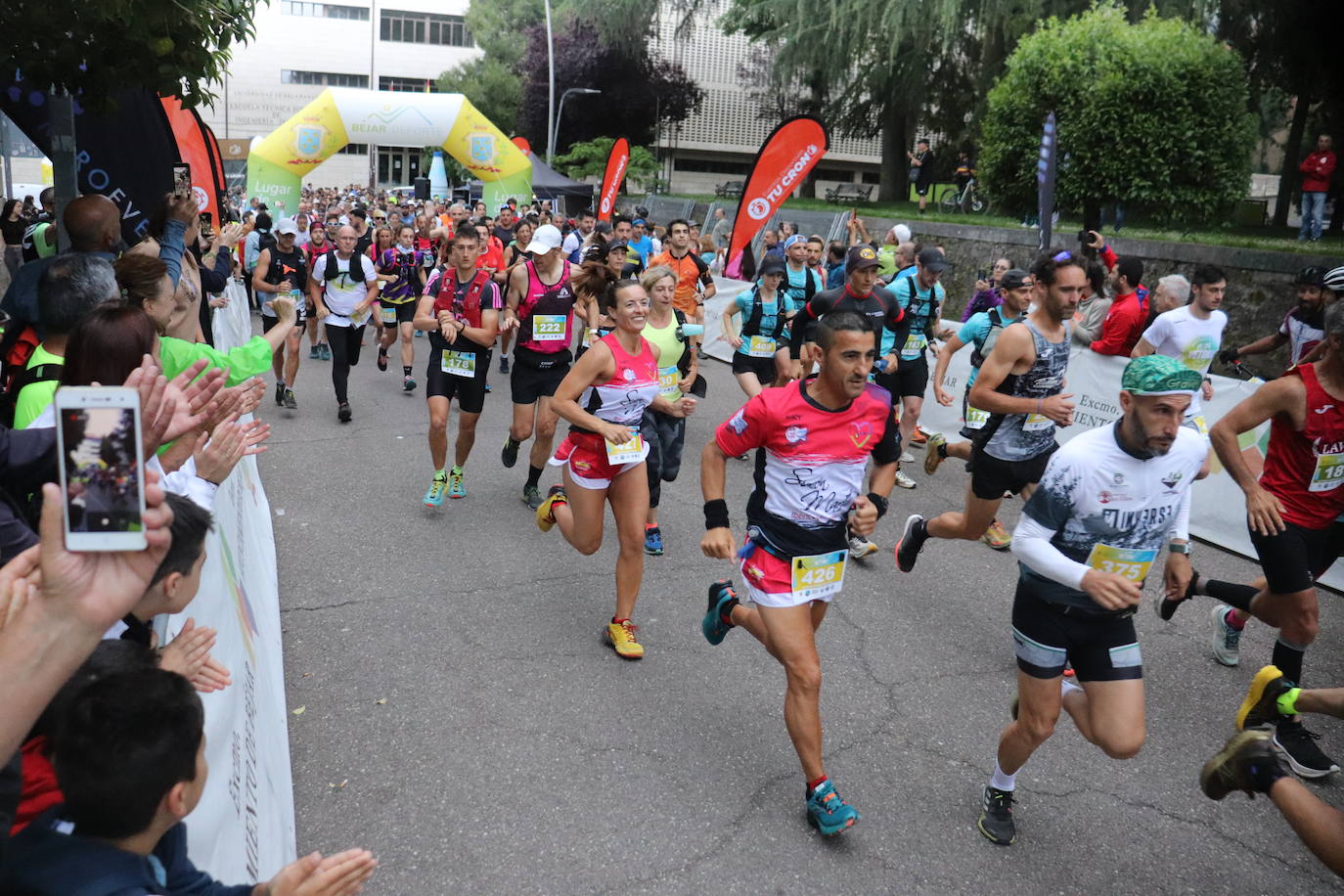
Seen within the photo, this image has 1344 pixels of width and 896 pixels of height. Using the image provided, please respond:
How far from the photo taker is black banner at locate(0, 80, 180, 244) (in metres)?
6.25

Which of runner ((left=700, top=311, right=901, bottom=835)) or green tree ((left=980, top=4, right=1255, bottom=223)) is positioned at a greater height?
green tree ((left=980, top=4, right=1255, bottom=223))

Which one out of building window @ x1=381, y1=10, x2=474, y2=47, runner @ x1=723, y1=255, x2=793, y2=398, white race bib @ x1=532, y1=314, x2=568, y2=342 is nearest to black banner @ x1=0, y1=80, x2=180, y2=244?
white race bib @ x1=532, y1=314, x2=568, y2=342

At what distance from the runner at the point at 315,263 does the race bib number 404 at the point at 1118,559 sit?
29.0 feet

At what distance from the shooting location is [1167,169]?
1394 cm

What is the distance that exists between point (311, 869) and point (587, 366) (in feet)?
12.0

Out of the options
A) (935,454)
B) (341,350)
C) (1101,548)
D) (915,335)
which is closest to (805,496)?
(1101,548)

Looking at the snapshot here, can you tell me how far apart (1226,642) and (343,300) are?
26.3 ft

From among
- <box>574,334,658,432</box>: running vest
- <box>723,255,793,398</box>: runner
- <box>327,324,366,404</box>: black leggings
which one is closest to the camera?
<box>574,334,658,432</box>: running vest

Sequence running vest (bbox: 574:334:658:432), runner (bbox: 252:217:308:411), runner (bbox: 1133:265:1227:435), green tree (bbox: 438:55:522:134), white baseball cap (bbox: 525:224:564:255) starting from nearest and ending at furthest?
1. running vest (bbox: 574:334:658:432)
2. runner (bbox: 1133:265:1227:435)
3. white baseball cap (bbox: 525:224:564:255)
4. runner (bbox: 252:217:308:411)
5. green tree (bbox: 438:55:522:134)

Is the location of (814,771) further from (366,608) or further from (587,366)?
(366,608)

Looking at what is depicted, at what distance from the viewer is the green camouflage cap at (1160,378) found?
3.32m

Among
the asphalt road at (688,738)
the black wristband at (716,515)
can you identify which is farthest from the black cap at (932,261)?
the black wristband at (716,515)

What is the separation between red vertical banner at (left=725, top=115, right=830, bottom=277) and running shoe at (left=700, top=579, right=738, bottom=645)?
8.19 metres

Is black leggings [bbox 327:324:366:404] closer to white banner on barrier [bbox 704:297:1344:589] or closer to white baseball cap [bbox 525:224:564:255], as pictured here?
white baseball cap [bbox 525:224:564:255]
